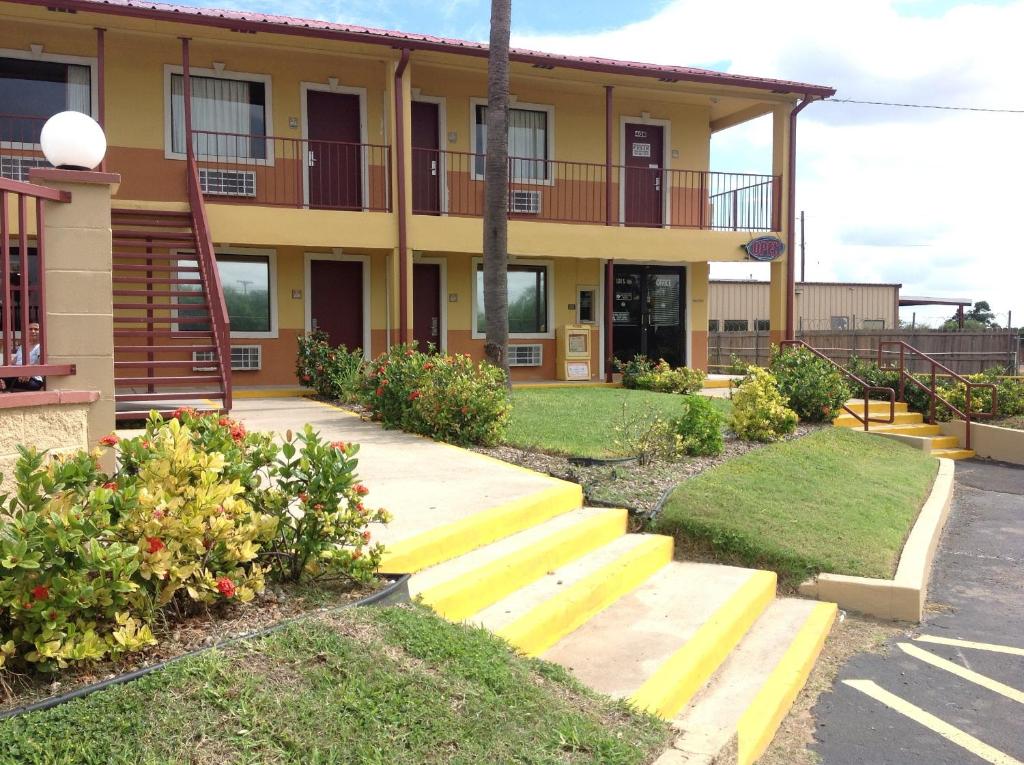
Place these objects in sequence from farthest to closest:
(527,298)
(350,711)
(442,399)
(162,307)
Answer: (527,298)
(162,307)
(442,399)
(350,711)

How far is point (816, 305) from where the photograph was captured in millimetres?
38281

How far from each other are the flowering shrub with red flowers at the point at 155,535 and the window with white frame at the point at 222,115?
11.8 metres

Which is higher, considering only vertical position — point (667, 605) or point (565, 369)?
point (565, 369)

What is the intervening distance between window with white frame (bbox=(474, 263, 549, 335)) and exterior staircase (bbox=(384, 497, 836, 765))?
36.4ft

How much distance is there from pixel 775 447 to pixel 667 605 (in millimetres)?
5361

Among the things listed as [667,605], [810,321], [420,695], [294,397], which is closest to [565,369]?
[294,397]

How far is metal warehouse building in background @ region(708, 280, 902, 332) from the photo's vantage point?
119 ft

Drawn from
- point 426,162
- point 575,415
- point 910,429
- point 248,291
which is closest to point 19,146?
point 248,291

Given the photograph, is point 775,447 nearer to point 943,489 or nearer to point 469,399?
point 943,489

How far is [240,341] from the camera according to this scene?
50.3ft

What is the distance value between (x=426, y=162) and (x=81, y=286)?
40.2 feet

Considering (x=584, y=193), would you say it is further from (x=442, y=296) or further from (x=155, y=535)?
(x=155, y=535)

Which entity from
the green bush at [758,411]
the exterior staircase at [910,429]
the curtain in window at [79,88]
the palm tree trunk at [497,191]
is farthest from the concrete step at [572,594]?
the curtain in window at [79,88]

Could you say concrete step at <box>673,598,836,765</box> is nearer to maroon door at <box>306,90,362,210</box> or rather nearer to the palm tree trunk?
the palm tree trunk
